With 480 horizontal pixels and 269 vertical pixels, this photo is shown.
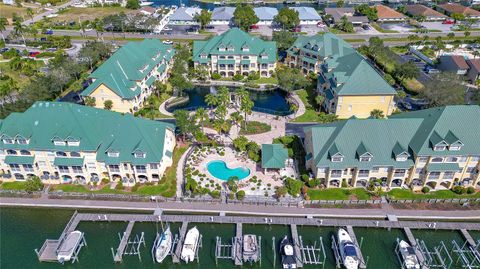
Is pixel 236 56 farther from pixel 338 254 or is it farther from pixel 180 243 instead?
pixel 338 254

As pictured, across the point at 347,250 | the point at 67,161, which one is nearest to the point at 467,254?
the point at 347,250

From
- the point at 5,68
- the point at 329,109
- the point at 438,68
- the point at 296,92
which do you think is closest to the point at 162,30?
the point at 5,68

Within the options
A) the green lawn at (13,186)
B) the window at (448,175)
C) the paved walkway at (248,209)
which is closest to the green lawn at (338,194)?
the paved walkway at (248,209)

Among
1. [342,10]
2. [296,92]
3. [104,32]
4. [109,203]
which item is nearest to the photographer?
[109,203]

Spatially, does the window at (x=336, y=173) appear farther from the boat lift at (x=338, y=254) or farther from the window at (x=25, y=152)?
the window at (x=25, y=152)

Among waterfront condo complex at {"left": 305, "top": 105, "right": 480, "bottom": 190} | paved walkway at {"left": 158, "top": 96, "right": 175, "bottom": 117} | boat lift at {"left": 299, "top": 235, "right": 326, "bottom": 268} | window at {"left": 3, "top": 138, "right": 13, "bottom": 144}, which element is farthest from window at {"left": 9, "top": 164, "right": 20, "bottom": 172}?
waterfront condo complex at {"left": 305, "top": 105, "right": 480, "bottom": 190}

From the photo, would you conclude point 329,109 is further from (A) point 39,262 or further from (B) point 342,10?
(B) point 342,10
